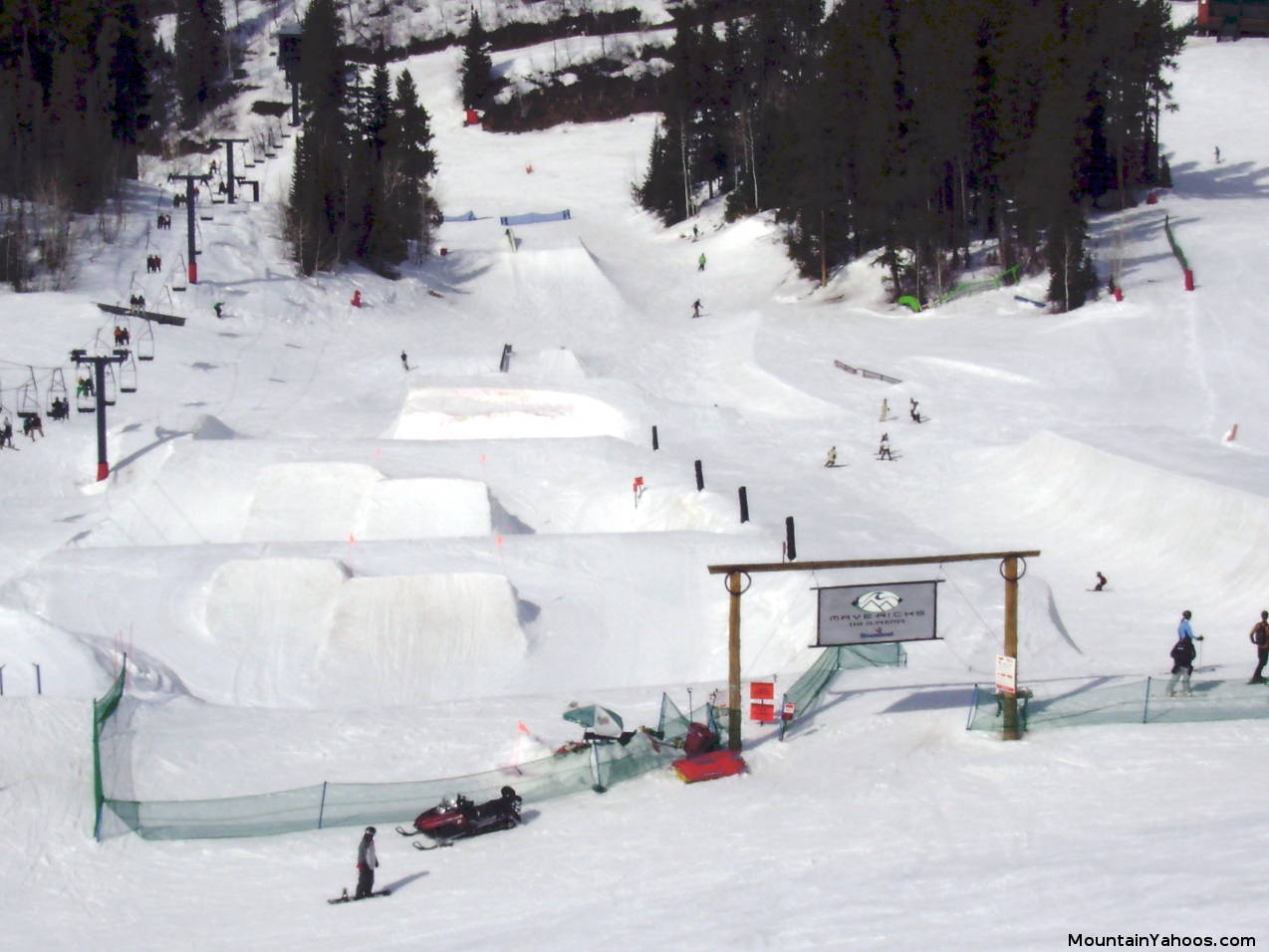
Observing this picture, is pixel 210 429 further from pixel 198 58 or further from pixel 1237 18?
pixel 198 58

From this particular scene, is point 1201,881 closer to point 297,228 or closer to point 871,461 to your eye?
point 871,461

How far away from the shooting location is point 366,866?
12.5 meters

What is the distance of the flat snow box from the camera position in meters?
14.8

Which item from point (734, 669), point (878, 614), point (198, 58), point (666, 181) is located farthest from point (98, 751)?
point (198, 58)

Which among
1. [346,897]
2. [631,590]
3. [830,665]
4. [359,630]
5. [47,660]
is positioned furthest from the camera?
[631,590]

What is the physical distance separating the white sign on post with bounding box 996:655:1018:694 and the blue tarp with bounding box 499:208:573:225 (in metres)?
56.7

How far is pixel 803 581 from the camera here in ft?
73.6

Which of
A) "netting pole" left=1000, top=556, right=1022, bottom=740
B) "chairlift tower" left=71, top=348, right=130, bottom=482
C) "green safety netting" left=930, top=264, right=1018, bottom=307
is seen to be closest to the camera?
"netting pole" left=1000, top=556, right=1022, bottom=740

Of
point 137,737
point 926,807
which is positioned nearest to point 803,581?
point 926,807

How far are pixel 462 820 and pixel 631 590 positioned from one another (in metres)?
9.82

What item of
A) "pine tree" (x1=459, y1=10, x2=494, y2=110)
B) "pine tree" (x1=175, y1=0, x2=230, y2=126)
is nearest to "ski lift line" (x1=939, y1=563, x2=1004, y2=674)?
"pine tree" (x1=459, y1=10, x2=494, y2=110)

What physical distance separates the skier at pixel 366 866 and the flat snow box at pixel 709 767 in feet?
12.6

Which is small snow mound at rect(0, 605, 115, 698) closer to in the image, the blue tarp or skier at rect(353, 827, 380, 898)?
skier at rect(353, 827, 380, 898)

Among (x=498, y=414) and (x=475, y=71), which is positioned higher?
(x=475, y=71)
